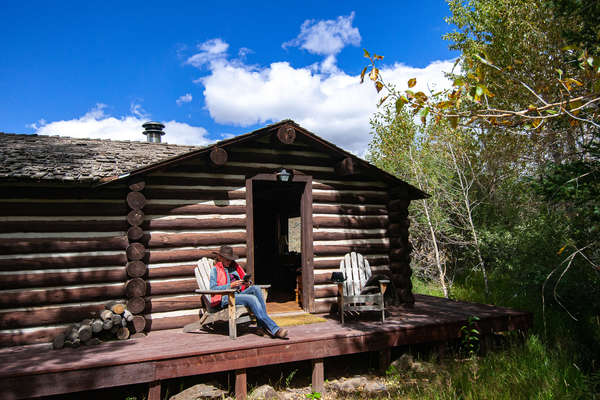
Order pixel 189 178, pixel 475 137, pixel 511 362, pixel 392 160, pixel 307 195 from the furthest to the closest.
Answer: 1. pixel 475 137
2. pixel 392 160
3. pixel 307 195
4. pixel 189 178
5. pixel 511 362

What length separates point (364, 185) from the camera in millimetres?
8055

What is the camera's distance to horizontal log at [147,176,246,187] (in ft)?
21.0

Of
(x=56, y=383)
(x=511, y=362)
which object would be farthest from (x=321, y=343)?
(x=56, y=383)

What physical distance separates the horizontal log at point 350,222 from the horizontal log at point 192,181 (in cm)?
164

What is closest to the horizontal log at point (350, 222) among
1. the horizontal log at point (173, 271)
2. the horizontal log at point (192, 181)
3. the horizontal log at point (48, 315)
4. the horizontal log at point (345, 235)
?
the horizontal log at point (345, 235)

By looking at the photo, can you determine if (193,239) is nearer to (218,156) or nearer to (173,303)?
(173,303)

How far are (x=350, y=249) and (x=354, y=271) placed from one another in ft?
2.29

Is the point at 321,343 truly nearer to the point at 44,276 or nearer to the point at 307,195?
the point at 307,195

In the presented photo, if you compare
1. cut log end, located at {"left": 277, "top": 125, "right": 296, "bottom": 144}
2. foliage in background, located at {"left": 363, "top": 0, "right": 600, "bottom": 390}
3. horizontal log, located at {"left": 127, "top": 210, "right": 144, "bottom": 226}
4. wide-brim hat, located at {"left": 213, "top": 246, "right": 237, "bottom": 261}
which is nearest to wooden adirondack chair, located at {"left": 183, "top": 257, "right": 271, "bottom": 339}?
wide-brim hat, located at {"left": 213, "top": 246, "right": 237, "bottom": 261}

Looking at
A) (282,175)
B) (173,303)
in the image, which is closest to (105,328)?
(173,303)

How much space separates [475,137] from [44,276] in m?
14.1

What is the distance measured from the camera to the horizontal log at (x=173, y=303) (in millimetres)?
6088

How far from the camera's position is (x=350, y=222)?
7.79 meters

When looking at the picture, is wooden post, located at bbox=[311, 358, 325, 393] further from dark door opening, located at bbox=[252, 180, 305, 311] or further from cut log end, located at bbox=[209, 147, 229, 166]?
dark door opening, located at bbox=[252, 180, 305, 311]
